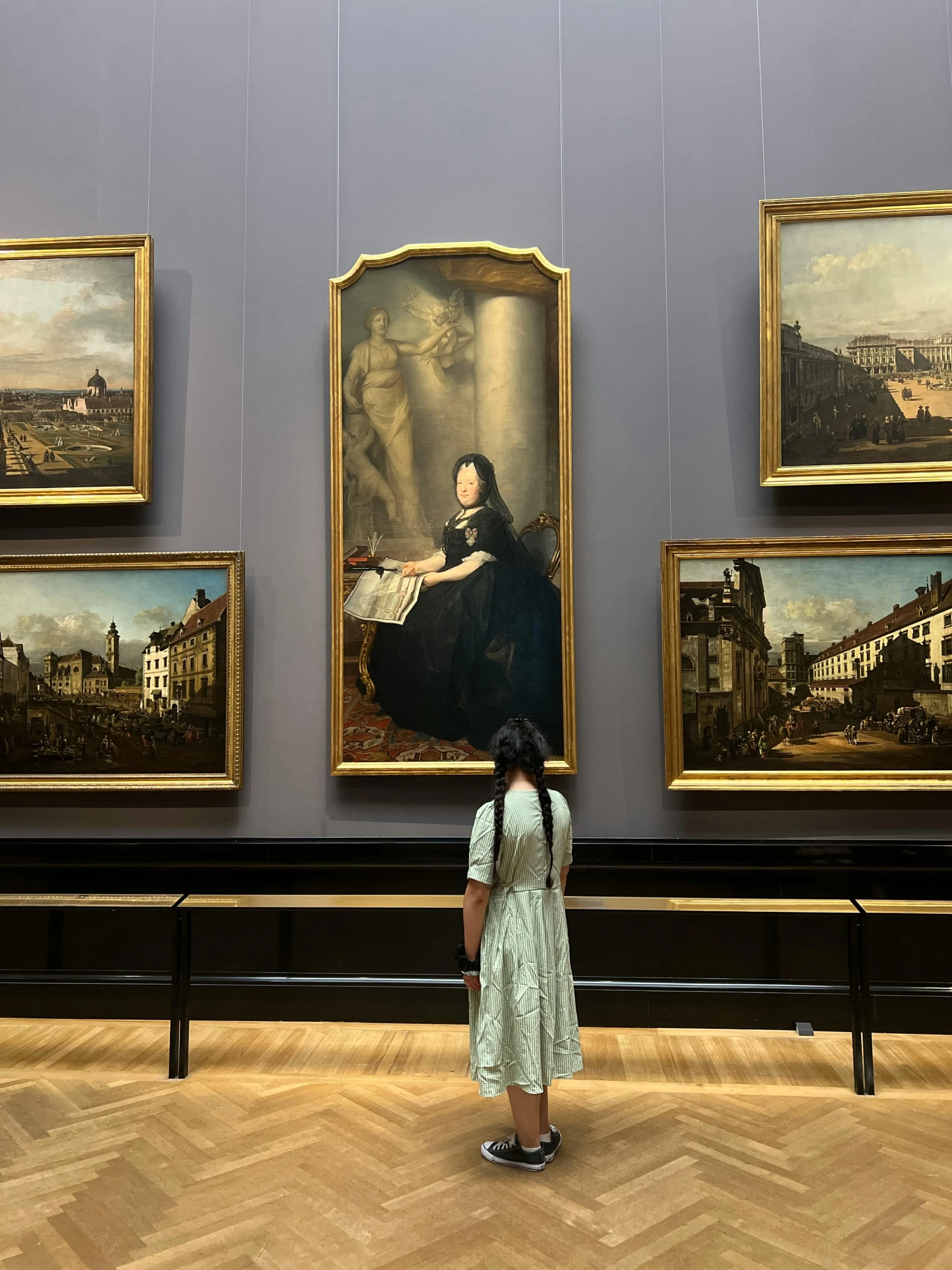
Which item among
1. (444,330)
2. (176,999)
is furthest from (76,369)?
(176,999)

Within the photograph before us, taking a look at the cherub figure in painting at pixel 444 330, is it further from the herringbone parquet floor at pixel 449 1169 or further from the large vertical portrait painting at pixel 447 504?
the herringbone parquet floor at pixel 449 1169

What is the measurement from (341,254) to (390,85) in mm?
1380

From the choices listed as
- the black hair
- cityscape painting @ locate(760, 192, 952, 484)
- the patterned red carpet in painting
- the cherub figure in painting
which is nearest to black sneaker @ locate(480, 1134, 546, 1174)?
the black hair

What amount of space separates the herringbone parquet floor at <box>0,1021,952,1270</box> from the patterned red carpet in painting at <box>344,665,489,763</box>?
77.1 inches

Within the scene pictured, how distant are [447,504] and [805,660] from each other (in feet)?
9.21

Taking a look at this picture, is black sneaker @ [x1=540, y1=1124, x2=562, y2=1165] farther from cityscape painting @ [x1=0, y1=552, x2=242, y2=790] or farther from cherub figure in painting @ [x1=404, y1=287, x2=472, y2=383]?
cherub figure in painting @ [x1=404, y1=287, x2=472, y2=383]

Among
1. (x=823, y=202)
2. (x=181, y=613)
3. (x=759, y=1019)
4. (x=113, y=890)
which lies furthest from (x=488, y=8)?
(x=759, y=1019)

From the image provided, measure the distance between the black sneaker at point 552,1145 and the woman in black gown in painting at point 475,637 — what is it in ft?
8.59

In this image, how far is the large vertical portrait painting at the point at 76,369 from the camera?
22.8 feet

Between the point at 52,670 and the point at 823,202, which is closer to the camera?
the point at 823,202

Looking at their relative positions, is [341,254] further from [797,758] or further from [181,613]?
[797,758]

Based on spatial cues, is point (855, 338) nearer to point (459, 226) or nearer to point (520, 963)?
point (459, 226)

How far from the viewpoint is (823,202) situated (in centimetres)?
655

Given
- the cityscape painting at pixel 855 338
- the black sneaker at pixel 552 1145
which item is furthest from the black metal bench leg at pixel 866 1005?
the cityscape painting at pixel 855 338
